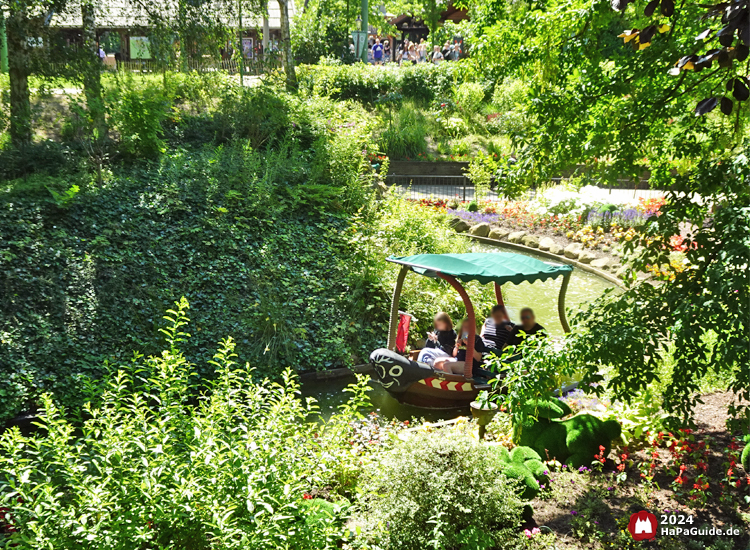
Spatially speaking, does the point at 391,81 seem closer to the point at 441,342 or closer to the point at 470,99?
the point at 470,99

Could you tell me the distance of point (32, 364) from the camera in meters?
7.50

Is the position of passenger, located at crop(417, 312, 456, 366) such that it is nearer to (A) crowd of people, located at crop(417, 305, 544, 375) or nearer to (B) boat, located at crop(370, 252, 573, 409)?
(A) crowd of people, located at crop(417, 305, 544, 375)

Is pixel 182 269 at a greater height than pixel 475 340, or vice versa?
pixel 182 269

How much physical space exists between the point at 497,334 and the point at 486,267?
125 centimetres

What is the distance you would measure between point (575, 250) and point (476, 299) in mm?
5148

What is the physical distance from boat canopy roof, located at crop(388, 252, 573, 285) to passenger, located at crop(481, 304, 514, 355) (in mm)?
792

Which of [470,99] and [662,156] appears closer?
[662,156]

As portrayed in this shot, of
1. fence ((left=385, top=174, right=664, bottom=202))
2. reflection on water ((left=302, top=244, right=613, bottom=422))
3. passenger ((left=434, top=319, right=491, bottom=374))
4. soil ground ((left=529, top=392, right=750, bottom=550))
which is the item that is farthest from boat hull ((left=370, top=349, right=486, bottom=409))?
fence ((left=385, top=174, right=664, bottom=202))

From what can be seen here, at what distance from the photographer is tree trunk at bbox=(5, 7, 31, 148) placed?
426 inches

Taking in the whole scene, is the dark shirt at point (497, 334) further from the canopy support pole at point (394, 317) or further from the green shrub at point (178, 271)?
the green shrub at point (178, 271)

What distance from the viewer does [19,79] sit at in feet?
Answer: 36.2

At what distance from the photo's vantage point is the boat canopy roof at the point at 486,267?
7531 mm

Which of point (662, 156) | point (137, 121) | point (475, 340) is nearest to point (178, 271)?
point (137, 121)

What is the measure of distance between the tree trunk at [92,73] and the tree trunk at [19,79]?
984mm
